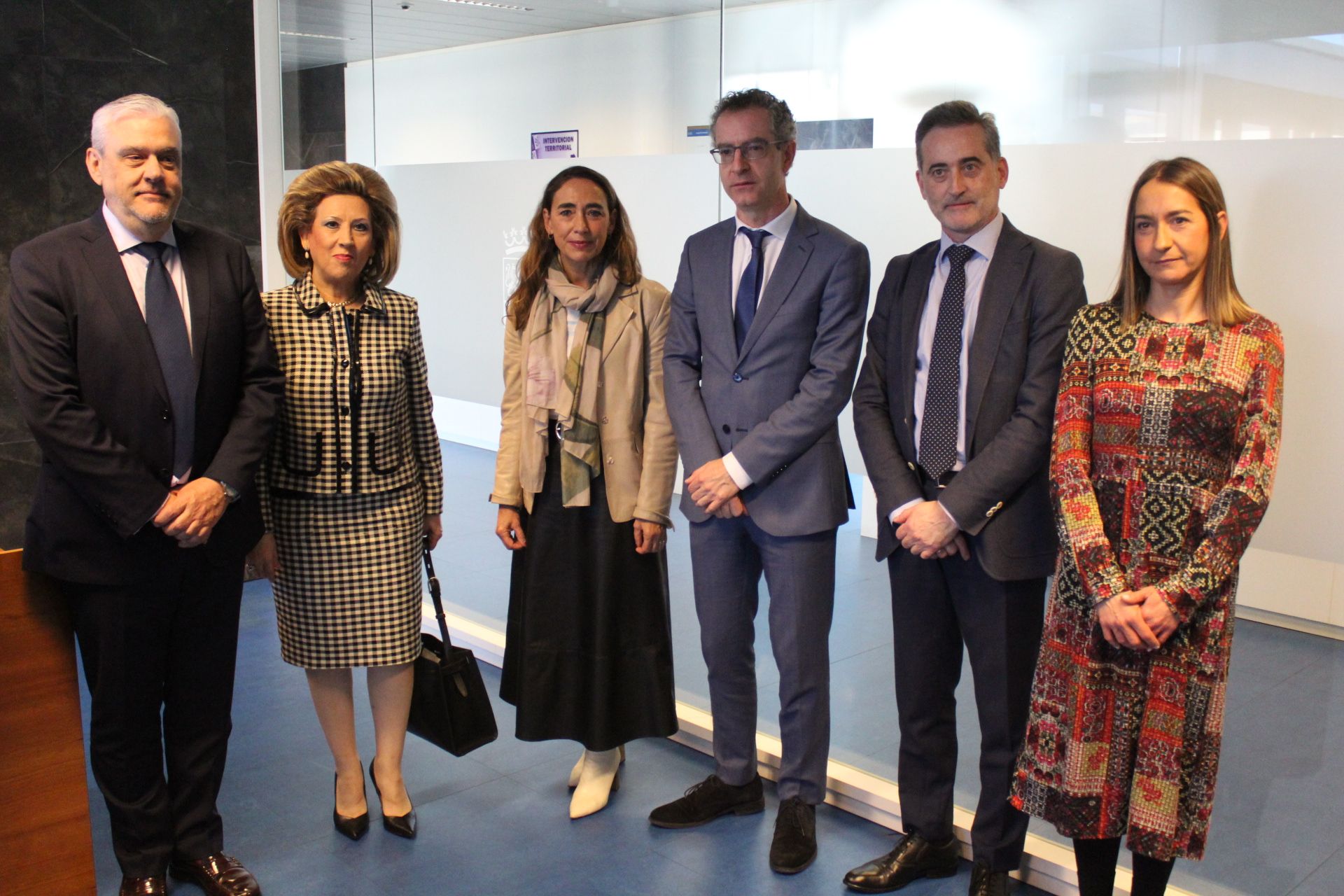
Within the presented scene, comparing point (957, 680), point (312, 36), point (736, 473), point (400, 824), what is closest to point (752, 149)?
point (736, 473)

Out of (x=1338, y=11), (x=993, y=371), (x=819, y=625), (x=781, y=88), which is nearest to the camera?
(x=1338, y=11)

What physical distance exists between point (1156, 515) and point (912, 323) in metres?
0.76

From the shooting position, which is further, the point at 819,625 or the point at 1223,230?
the point at 819,625

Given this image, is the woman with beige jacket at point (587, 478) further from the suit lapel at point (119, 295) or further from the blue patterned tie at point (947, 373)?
the suit lapel at point (119, 295)

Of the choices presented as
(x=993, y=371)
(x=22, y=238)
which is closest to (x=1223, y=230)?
(x=993, y=371)

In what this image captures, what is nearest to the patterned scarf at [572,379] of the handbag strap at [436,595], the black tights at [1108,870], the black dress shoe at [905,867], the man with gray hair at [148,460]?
the handbag strap at [436,595]

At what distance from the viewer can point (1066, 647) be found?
2.41 metres

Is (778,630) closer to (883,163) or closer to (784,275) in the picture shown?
(784,275)

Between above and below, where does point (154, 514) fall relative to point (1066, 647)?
Result: above

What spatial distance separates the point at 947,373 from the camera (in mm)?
2711

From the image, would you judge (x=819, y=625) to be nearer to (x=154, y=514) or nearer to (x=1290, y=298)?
(x=1290, y=298)

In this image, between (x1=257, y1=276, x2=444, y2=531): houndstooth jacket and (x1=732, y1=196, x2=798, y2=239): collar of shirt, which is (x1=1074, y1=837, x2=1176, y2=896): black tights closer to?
(x1=732, y1=196, x2=798, y2=239): collar of shirt

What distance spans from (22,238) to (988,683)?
4.06 metres

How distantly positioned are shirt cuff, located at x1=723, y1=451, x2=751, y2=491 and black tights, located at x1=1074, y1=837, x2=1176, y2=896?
1.11 m
